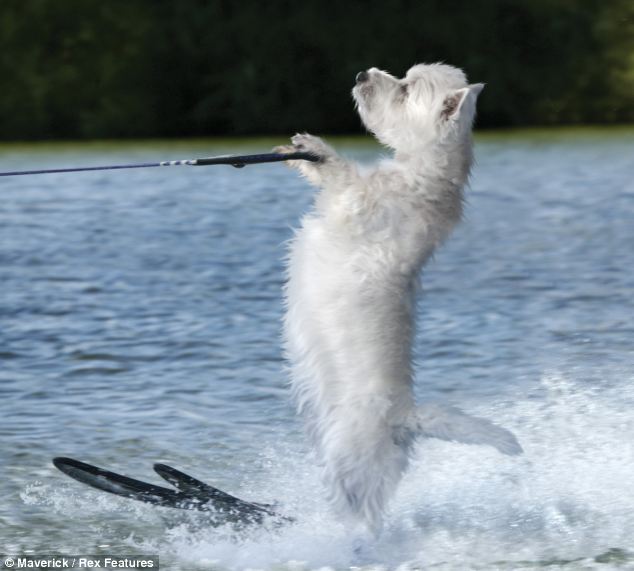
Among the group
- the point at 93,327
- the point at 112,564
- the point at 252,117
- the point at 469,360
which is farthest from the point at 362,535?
the point at 252,117

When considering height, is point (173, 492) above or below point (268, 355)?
above

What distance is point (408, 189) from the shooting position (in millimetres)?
5668

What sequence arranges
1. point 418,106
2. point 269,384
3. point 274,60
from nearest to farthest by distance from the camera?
point 418,106
point 269,384
point 274,60

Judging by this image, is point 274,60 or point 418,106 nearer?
point 418,106

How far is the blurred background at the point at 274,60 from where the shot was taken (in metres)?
27.8

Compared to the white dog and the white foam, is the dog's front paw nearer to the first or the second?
the white dog

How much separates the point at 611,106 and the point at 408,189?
75.4ft

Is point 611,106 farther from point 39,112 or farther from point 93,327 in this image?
point 93,327

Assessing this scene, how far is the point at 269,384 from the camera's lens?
27.3 feet

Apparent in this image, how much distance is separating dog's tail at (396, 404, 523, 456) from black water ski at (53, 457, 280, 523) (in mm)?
829

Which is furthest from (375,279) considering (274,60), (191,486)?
(274,60)

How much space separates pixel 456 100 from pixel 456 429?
49.7 inches

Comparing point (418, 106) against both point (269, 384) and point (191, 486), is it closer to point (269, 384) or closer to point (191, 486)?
point (191, 486)

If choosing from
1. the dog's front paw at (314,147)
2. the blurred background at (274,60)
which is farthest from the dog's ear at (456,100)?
the blurred background at (274,60)
